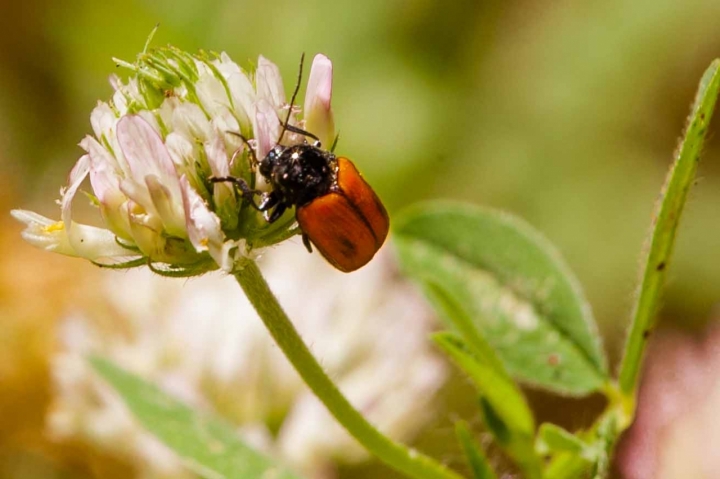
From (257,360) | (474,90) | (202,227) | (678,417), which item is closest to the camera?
(202,227)

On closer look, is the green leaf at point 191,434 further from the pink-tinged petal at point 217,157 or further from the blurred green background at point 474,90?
the blurred green background at point 474,90

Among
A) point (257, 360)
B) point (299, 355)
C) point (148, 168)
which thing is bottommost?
point (257, 360)

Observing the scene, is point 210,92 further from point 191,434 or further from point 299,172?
point 191,434

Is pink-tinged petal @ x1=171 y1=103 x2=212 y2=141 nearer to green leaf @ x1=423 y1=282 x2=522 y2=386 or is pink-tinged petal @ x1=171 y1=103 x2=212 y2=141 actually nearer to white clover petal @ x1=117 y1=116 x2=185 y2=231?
white clover petal @ x1=117 y1=116 x2=185 y2=231

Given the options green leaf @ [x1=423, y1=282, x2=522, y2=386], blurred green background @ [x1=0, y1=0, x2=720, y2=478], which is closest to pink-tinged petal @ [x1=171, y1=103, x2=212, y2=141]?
green leaf @ [x1=423, y1=282, x2=522, y2=386]

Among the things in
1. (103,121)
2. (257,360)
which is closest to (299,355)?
(103,121)

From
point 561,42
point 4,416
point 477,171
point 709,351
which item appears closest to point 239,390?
point 4,416

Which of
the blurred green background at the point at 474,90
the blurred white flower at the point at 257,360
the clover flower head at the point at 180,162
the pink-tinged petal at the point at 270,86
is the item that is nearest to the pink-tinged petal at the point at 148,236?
the clover flower head at the point at 180,162
